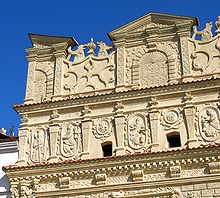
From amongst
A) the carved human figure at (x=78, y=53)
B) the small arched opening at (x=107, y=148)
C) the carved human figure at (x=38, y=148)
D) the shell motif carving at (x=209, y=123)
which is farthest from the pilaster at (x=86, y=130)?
the shell motif carving at (x=209, y=123)

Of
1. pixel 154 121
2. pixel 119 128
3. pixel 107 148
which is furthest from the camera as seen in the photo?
pixel 107 148

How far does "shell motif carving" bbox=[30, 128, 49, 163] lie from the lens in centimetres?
1367

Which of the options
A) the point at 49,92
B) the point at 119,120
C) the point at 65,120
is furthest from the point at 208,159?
the point at 49,92

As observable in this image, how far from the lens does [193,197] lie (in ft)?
38.6

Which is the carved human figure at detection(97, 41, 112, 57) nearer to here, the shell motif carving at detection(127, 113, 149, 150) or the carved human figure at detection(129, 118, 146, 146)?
the shell motif carving at detection(127, 113, 149, 150)

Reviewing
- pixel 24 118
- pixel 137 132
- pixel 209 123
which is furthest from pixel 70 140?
pixel 209 123

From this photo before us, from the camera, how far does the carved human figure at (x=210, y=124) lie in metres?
12.5

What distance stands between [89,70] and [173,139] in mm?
3523

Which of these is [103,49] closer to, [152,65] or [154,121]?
[152,65]

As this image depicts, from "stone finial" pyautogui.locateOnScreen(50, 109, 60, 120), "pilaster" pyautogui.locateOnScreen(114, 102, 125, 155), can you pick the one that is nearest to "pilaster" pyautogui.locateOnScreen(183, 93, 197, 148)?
"pilaster" pyautogui.locateOnScreen(114, 102, 125, 155)

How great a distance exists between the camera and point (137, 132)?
1316 cm

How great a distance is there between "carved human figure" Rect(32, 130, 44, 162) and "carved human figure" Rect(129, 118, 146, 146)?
8.60 feet

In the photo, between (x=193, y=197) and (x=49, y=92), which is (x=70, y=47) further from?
(x=193, y=197)

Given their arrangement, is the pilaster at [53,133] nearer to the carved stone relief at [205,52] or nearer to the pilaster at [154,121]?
the pilaster at [154,121]
